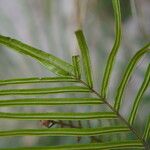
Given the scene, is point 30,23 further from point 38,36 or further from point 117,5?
point 117,5

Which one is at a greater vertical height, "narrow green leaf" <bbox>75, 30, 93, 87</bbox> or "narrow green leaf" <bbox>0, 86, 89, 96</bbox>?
"narrow green leaf" <bbox>75, 30, 93, 87</bbox>

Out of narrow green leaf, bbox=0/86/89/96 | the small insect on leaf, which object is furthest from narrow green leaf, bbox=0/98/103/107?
the small insect on leaf

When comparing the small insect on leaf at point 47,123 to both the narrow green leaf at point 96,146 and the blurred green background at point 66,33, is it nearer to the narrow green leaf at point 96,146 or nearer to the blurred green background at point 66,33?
the blurred green background at point 66,33

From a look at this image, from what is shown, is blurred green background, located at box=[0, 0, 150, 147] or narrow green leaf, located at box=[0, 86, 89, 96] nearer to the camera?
narrow green leaf, located at box=[0, 86, 89, 96]

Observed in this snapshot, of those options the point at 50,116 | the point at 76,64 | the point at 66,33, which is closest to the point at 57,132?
the point at 50,116

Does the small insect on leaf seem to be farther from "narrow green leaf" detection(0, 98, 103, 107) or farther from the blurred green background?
"narrow green leaf" detection(0, 98, 103, 107)

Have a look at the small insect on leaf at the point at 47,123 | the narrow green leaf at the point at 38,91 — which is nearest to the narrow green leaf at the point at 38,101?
the narrow green leaf at the point at 38,91

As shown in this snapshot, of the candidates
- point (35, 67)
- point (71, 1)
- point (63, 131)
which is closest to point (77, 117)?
point (63, 131)

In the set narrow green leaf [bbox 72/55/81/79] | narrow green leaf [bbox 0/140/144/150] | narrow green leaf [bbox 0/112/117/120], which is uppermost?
narrow green leaf [bbox 72/55/81/79]
